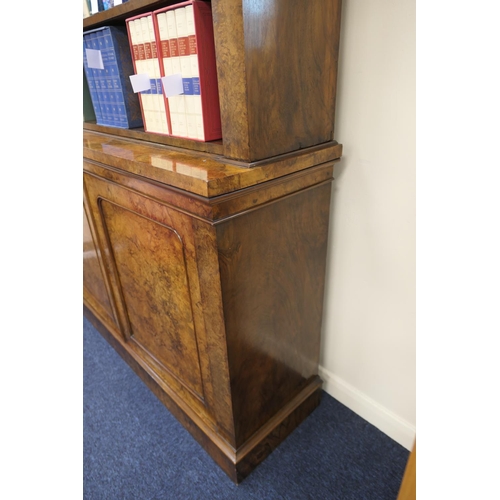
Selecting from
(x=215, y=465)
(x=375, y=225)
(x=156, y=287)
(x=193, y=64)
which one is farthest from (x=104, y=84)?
(x=215, y=465)

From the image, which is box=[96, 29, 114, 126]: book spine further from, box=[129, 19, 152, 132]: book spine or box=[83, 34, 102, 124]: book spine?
box=[129, 19, 152, 132]: book spine

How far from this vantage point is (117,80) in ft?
4.11

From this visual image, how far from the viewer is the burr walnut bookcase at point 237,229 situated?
Answer: 84cm

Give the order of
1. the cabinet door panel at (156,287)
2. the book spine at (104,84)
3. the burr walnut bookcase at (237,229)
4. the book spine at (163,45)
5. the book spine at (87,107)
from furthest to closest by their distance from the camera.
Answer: the book spine at (87,107), the book spine at (104,84), the cabinet door panel at (156,287), the book spine at (163,45), the burr walnut bookcase at (237,229)

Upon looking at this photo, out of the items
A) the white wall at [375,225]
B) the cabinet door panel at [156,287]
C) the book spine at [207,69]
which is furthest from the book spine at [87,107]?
the white wall at [375,225]

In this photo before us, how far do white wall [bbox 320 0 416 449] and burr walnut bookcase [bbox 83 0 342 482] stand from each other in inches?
3.0

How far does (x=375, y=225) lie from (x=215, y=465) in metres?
1.04

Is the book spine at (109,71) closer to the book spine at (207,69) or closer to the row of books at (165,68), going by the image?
the row of books at (165,68)

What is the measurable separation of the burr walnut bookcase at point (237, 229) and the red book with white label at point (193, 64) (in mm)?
46

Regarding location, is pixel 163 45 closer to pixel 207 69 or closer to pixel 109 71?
pixel 207 69

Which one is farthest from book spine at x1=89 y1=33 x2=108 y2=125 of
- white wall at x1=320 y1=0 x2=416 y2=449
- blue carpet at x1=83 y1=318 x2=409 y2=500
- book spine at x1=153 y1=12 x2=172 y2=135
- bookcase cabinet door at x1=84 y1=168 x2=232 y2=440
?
blue carpet at x1=83 y1=318 x2=409 y2=500
